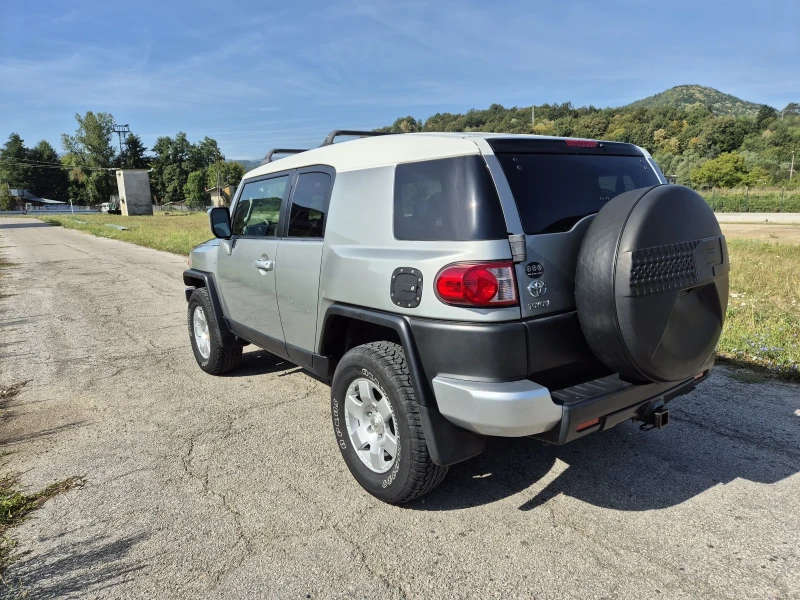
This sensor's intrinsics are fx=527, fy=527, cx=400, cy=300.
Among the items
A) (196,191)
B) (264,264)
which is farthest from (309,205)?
(196,191)

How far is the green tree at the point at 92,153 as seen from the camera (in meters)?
99.8

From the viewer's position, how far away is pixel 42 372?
552cm

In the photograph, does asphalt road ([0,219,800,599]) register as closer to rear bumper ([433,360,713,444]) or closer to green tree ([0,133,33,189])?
rear bumper ([433,360,713,444])

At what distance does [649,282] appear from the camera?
2400 millimetres

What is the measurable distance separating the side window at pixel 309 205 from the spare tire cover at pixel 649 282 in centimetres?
167

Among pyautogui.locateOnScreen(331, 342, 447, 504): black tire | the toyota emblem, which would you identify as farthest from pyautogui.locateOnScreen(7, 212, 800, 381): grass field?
pyautogui.locateOnScreen(331, 342, 447, 504): black tire

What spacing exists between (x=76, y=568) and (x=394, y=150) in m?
2.63

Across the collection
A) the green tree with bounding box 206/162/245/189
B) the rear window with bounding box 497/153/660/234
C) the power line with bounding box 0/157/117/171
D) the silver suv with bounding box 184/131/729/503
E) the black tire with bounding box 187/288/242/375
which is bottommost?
the black tire with bounding box 187/288/242/375

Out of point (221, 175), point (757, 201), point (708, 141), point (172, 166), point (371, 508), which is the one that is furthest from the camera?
point (172, 166)

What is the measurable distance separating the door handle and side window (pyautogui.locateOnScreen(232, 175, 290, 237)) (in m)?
0.20

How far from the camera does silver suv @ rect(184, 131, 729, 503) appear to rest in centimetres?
241

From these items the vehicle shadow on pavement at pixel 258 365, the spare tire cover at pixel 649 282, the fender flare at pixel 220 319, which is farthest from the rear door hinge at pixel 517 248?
the vehicle shadow on pavement at pixel 258 365

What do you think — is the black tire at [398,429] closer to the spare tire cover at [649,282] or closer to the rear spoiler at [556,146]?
the spare tire cover at [649,282]

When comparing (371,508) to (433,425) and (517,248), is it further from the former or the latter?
(517,248)
